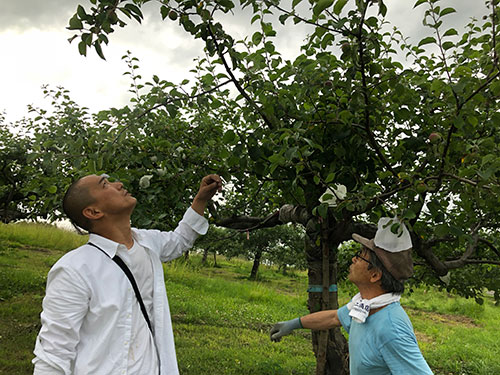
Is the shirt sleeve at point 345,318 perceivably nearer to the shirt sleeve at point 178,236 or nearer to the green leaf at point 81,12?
the shirt sleeve at point 178,236

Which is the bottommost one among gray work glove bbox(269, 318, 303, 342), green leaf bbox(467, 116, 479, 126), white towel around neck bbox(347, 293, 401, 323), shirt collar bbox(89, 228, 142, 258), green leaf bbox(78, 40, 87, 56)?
gray work glove bbox(269, 318, 303, 342)

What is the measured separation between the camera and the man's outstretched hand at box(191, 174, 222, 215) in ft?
7.69

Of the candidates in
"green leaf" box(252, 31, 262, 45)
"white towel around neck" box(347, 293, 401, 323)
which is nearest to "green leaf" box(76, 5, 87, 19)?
Answer: "green leaf" box(252, 31, 262, 45)

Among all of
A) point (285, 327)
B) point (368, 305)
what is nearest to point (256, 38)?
point (368, 305)

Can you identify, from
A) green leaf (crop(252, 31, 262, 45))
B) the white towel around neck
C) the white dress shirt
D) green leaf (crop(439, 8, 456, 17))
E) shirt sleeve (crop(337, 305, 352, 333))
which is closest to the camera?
the white dress shirt

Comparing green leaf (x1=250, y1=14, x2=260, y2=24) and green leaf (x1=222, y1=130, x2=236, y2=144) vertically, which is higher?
green leaf (x1=250, y1=14, x2=260, y2=24)

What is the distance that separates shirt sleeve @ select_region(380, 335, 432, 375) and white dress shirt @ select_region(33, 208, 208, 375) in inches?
38.0

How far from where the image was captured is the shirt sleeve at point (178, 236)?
2195 millimetres

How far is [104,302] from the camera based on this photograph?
1.66m

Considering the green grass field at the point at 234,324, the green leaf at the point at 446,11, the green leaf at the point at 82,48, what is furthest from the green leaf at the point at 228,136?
the green grass field at the point at 234,324

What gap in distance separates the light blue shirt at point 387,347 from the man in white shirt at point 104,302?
90 cm

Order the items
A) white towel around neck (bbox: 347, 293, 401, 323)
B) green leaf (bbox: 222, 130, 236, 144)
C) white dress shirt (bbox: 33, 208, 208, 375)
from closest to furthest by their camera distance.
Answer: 1. white dress shirt (bbox: 33, 208, 208, 375)
2. white towel around neck (bbox: 347, 293, 401, 323)
3. green leaf (bbox: 222, 130, 236, 144)

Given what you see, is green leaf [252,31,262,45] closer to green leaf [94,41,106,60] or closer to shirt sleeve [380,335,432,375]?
green leaf [94,41,106,60]

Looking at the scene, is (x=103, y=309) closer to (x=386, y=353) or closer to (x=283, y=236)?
(x=386, y=353)
